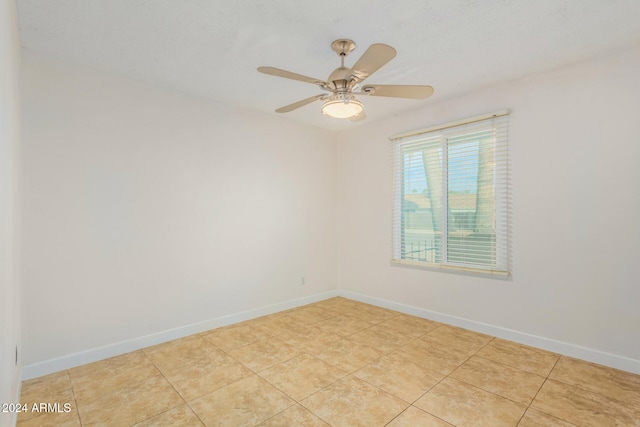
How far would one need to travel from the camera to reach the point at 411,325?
3475 mm

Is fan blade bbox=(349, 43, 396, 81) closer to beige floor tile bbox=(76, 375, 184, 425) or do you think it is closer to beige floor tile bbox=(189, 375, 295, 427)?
beige floor tile bbox=(189, 375, 295, 427)

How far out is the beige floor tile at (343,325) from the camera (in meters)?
3.33

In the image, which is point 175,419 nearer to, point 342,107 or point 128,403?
point 128,403

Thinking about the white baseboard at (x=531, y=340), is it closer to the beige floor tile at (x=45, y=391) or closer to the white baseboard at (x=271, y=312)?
the white baseboard at (x=271, y=312)

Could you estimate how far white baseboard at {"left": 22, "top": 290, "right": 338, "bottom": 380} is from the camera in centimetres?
243

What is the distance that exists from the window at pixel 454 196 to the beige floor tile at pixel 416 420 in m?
1.78

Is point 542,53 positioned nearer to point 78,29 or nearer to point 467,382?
point 467,382

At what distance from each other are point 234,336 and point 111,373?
1.08m

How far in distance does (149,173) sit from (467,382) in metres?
3.33

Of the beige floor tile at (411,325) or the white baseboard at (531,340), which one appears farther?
the beige floor tile at (411,325)

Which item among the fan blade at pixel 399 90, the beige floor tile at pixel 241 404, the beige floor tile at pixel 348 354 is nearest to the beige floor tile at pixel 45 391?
the beige floor tile at pixel 241 404

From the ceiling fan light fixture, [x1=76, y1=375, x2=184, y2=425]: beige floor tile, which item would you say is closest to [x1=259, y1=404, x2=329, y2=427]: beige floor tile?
[x1=76, y1=375, x2=184, y2=425]: beige floor tile

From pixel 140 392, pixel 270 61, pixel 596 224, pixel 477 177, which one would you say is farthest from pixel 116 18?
pixel 596 224

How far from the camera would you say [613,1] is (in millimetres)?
1892
